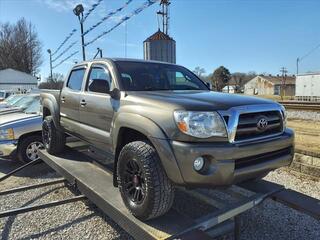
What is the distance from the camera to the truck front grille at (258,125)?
10.5 feet

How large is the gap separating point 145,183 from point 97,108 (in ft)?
4.90

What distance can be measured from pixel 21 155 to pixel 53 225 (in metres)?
3.63

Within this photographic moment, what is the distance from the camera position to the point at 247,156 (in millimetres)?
3172

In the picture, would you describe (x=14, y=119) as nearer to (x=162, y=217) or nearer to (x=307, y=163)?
(x=162, y=217)

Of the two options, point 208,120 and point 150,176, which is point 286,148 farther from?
point 150,176

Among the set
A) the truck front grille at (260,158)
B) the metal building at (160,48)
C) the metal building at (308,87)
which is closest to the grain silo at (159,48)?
the metal building at (160,48)

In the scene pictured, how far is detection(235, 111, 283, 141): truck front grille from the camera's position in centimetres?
320

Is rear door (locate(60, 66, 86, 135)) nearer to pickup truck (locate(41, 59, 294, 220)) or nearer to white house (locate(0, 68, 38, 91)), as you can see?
pickup truck (locate(41, 59, 294, 220))

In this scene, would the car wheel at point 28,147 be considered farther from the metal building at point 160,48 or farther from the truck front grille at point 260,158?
the metal building at point 160,48

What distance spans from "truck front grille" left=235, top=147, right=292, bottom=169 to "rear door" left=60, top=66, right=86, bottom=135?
2.66 metres

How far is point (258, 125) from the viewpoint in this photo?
131 inches

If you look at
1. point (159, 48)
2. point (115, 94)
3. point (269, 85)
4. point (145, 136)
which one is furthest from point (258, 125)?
point (269, 85)

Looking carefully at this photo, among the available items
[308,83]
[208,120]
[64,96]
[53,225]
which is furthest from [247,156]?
[308,83]

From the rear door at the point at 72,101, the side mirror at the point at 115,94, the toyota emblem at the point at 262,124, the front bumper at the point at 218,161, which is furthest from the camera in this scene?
the rear door at the point at 72,101
